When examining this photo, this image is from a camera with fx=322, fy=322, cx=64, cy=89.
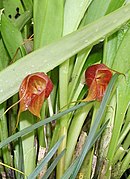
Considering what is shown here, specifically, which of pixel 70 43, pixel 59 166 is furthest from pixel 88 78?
pixel 59 166

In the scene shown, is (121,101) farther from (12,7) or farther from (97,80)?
(12,7)

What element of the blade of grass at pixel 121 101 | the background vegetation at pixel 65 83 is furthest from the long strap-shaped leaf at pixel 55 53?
the blade of grass at pixel 121 101

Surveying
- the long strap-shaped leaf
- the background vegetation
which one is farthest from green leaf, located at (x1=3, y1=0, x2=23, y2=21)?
the long strap-shaped leaf

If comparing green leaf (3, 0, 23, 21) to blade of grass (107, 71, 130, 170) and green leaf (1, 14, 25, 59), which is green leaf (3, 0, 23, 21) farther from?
blade of grass (107, 71, 130, 170)

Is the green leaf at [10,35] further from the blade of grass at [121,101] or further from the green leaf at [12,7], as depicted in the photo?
the blade of grass at [121,101]

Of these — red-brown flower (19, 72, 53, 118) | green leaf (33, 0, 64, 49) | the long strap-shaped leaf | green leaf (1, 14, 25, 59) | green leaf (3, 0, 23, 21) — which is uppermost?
green leaf (3, 0, 23, 21)

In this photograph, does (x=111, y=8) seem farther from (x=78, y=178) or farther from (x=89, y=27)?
(x=78, y=178)
